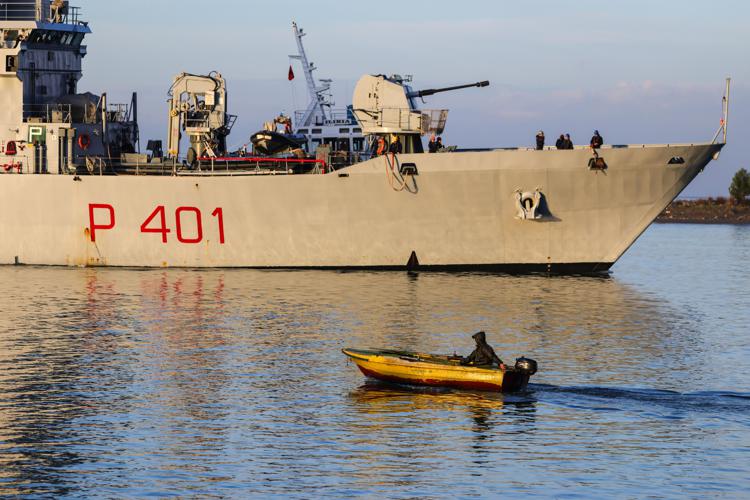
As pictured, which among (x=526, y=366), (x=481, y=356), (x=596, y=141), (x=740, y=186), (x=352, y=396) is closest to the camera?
(x=526, y=366)

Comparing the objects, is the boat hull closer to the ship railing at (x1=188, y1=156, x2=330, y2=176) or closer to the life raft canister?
the ship railing at (x1=188, y1=156, x2=330, y2=176)

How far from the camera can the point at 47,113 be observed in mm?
56125

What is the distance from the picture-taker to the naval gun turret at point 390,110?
52.9 metres

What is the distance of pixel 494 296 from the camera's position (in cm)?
4691

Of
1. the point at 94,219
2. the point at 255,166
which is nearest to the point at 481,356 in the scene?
the point at 255,166

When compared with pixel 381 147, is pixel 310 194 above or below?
below

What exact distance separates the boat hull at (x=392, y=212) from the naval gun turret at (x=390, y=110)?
96.8 inches

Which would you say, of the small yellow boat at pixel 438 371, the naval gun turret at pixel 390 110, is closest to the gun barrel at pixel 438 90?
the naval gun turret at pixel 390 110

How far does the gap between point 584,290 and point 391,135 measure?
11.1 meters

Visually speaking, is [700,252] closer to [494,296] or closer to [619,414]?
[494,296]

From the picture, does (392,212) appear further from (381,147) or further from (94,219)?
(94,219)

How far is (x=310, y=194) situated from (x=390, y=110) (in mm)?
5764

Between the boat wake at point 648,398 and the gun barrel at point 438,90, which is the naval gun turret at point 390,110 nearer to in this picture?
the gun barrel at point 438,90

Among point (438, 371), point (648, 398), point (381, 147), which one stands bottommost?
point (648, 398)
